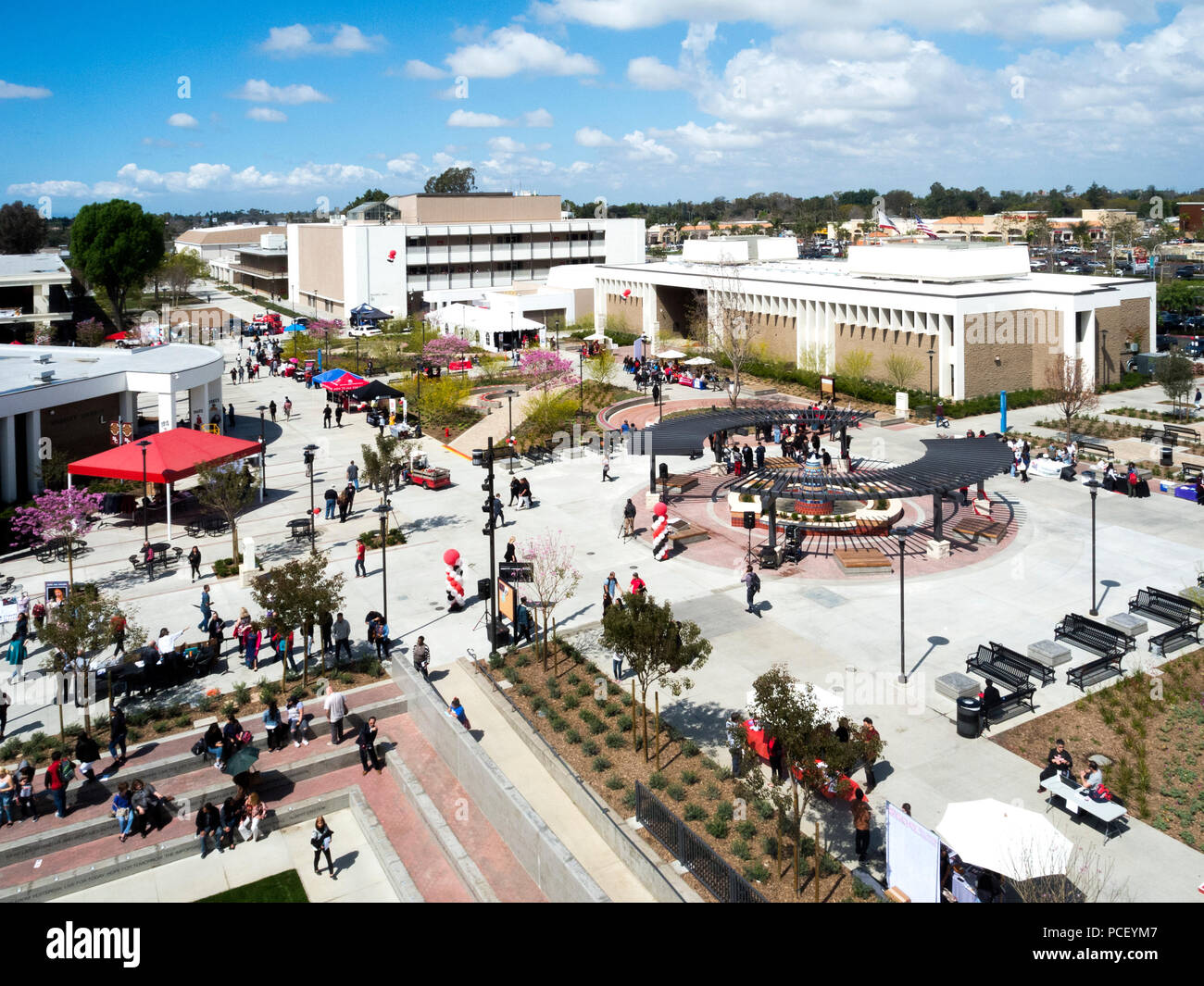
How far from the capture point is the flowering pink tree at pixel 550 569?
22.6 meters

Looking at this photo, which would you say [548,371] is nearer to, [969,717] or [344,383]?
[344,383]

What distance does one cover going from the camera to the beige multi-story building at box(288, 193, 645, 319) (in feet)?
292

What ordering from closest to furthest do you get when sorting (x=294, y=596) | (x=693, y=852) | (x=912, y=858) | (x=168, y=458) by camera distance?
(x=912, y=858), (x=693, y=852), (x=294, y=596), (x=168, y=458)

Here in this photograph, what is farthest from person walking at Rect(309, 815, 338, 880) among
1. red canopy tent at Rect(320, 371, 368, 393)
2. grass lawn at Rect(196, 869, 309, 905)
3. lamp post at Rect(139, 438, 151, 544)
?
red canopy tent at Rect(320, 371, 368, 393)

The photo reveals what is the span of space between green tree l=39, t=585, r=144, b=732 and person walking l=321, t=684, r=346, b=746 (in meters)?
4.47

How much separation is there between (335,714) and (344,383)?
38284 mm

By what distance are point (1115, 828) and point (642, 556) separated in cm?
1560

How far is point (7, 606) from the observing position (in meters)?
24.7

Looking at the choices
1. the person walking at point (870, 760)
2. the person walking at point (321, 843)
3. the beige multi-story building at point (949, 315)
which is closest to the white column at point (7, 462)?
the person walking at point (321, 843)

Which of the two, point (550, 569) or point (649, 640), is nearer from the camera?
point (649, 640)

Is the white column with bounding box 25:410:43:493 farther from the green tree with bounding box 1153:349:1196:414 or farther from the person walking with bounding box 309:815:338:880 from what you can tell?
the green tree with bounding box 1153:349:1196:414

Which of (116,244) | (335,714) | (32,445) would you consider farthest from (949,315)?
(116,244)

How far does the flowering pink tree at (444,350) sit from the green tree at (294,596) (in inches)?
1584

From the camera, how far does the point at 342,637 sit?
2202 centimetres
